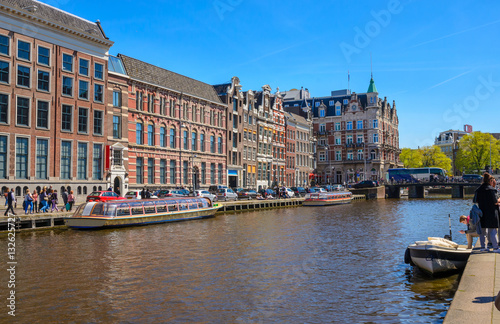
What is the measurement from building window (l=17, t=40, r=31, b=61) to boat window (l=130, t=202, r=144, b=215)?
18.2 meters

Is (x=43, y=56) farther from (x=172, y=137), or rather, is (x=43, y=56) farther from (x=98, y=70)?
(x=172, y=137)

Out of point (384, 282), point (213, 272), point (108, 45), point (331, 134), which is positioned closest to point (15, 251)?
point (213, 272)

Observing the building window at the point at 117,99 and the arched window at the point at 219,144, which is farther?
the arched window at the point at 219,144

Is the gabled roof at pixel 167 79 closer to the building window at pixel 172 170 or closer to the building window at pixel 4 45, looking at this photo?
the building window at pixel 172 170

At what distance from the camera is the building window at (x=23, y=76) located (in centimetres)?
4025

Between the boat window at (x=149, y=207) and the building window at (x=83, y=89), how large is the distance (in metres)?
17.0

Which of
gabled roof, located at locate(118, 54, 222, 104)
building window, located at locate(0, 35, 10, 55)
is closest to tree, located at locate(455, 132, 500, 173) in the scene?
gabled roof, located at locate(118, 54, 222, 104)

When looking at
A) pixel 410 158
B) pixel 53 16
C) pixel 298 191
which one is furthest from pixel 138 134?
pixel 410 158

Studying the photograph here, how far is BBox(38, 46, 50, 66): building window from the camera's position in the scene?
41.9 metres

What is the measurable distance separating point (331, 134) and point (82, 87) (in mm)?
79314

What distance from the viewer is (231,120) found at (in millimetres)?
72500

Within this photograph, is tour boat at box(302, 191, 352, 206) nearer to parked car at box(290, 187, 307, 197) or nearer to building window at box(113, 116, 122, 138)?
parked car at box(290, 187, 307, 197)

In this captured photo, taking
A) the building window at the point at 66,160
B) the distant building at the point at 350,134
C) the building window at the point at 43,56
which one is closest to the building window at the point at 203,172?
the building window at the point at 66,160

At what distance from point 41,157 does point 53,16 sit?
45.6 feet
